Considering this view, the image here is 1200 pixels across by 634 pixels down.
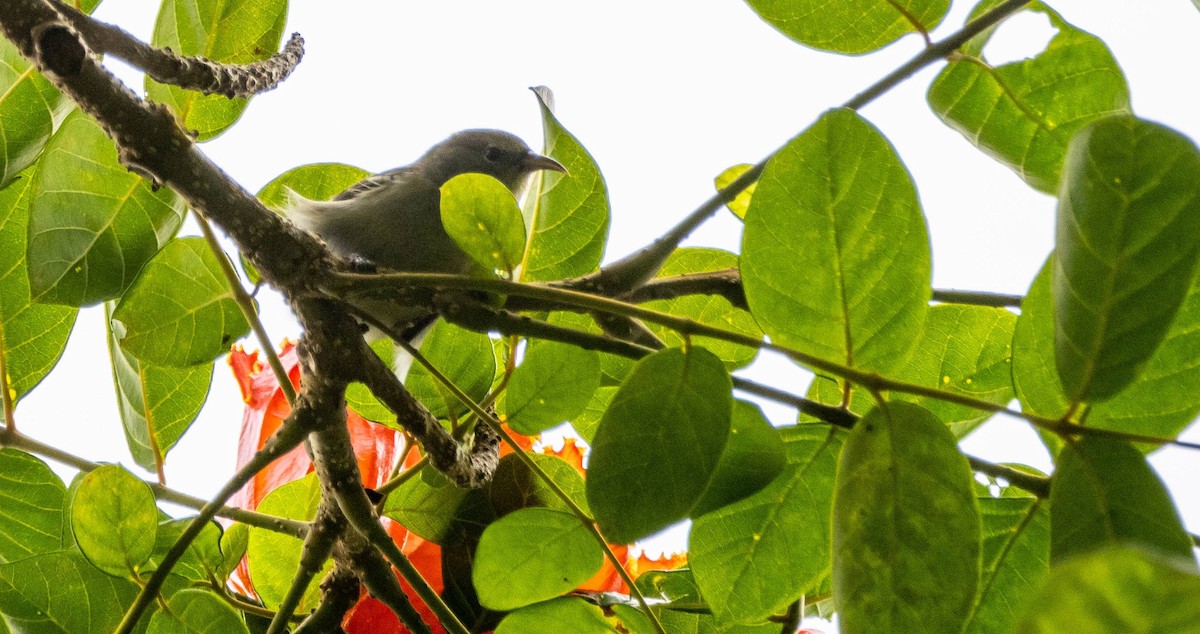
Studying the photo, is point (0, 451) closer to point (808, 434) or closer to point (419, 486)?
point (419, 486)

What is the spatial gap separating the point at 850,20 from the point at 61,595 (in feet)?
2.84

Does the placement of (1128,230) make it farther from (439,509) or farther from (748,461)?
(439,509)

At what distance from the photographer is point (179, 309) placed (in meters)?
0.91

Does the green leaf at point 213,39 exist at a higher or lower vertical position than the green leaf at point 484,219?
higher

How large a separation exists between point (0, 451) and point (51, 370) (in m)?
0.12

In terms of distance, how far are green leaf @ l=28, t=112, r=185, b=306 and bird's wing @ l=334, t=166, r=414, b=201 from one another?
2.38 ft

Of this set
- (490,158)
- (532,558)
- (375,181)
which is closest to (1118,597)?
(532,558)

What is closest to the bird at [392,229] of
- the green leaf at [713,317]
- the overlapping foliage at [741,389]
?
the overlapping foliage at [741,389]

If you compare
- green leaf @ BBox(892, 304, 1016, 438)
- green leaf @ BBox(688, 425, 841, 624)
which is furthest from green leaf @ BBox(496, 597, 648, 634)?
green leaf @ BBox(892, 304, 1016, 438)

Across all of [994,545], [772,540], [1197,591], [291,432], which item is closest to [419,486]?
[291,432]

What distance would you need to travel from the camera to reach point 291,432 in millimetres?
829

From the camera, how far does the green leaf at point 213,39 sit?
0.96 metres

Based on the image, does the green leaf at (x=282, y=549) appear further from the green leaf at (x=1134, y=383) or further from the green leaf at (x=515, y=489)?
the green leaf at (x=1134, y=383)

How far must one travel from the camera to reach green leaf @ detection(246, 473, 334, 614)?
0.96 m
